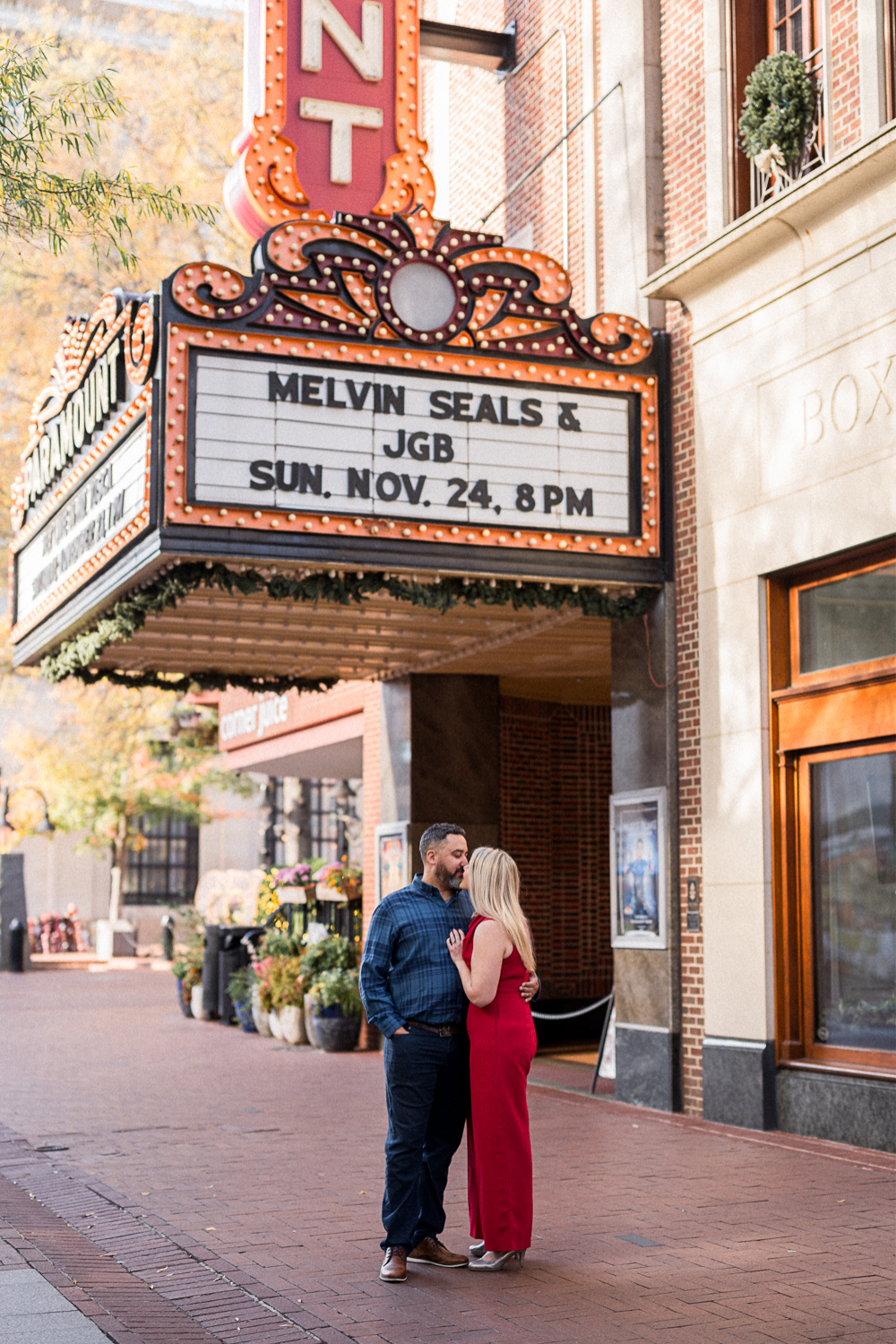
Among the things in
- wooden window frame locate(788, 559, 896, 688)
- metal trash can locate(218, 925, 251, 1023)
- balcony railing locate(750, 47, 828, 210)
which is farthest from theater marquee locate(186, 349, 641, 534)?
metal trash can locate(218, 925, 251, 1023)

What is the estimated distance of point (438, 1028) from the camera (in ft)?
21.0

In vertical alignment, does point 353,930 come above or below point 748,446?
below

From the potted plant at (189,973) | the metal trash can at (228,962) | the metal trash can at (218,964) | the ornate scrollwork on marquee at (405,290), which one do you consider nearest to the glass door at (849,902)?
the ornate scrollwork on marquee at (405,290)

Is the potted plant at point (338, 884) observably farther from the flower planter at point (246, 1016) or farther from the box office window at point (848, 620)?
the box office window at point (848, 620)

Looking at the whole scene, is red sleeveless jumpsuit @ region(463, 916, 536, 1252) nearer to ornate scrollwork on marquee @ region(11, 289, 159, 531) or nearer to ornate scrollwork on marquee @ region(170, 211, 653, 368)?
ornate scrollwork on marquee @ region(170, 211, 653, 368)

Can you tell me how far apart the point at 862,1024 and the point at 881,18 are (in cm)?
655

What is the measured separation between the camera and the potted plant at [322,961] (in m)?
16.8

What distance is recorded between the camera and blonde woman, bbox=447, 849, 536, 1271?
6.32 m

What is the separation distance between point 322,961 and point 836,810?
26.5 ft

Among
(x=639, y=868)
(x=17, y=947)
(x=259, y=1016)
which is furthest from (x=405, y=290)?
(x=17, y=947)

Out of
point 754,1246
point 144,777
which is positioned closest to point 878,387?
point 754,1246

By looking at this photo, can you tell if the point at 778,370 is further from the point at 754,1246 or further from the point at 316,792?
the point at 316,792

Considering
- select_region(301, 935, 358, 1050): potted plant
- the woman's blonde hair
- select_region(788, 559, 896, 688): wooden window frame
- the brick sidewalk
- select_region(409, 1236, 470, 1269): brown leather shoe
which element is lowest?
the brick sidewalk

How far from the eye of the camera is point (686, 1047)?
37.8ft
